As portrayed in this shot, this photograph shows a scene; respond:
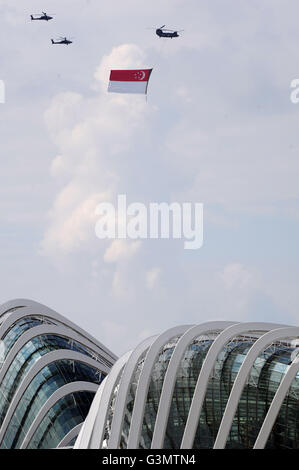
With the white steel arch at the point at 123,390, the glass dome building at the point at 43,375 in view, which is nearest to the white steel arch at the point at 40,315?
the glass dome building at the point at 43,375

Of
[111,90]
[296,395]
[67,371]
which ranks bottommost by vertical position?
[67,371]

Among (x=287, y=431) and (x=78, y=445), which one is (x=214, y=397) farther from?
(x=78, y=445)

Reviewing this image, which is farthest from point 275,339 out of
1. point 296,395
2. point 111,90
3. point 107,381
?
point 111,90

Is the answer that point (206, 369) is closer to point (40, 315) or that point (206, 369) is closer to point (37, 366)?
point (37, 366)

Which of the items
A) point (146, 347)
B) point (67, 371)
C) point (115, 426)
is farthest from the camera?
point (67, 371)

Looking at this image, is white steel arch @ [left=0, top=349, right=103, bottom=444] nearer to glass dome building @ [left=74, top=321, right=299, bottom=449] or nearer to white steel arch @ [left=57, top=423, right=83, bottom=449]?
white steel arch @ [left=57, top=423, right=83, bottom=449]

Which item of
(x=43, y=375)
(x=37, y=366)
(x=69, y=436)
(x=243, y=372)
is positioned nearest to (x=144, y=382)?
(x=243, y=372)

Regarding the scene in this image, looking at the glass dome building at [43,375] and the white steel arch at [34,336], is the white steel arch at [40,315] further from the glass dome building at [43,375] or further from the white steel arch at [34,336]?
the white steel arch at [34,336]
